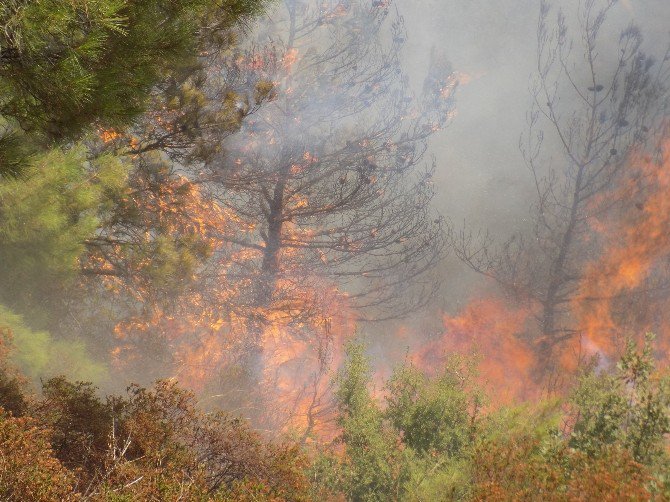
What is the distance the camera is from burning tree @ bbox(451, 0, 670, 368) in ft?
65.2

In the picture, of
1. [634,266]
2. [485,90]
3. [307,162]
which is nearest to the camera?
[307,162]

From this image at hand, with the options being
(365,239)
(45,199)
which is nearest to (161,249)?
(45,199)

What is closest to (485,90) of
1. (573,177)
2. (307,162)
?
(573,177)

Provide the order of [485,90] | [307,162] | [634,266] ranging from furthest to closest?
[485,90]
[634,266]
[307,162]

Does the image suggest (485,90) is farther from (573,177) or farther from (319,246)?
(319,246)

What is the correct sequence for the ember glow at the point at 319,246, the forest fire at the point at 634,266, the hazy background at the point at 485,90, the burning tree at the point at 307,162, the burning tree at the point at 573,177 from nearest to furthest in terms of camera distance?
1. the ember glow at the point at 319,246
2. the burning tree at the point at 307,162
3. the burning tree at the point at 573,177
4. the forest fire at the point at 634,266
5. the hazy background at the point at 485,90

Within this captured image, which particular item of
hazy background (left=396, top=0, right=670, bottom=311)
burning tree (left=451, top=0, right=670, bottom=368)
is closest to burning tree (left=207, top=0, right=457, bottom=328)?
burning tree (left=451, top=0, right=670, bottom=368)

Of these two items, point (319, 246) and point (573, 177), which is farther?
point (573, 177)

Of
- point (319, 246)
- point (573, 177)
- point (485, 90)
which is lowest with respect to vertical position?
point (319, 246)

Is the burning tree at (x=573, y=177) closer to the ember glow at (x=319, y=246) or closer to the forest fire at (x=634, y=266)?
the ember glow at (x=319, y=246)

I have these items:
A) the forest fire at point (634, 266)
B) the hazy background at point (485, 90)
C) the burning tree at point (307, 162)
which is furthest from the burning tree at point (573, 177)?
the burning tree at point (307, 162)

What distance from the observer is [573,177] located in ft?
75.0

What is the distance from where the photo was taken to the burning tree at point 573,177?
19.9 metres

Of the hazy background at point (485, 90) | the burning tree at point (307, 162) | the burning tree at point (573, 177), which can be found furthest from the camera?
the hazy background at point (485, 90)
